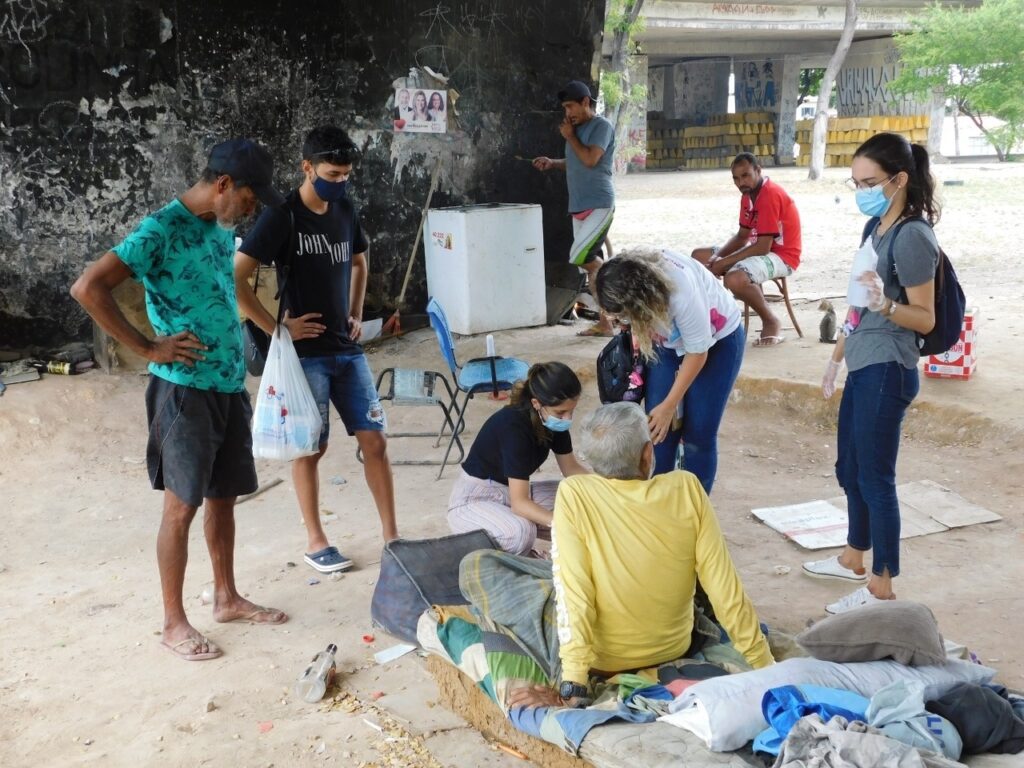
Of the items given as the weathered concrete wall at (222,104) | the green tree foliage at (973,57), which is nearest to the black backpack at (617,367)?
the weathered concrete wall at (222,104)

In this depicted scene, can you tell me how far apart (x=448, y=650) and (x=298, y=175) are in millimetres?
5729

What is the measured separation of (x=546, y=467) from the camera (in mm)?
6281

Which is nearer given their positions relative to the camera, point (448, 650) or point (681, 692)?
point (681, 692)

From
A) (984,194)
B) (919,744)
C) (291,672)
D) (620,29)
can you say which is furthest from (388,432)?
(984,194)

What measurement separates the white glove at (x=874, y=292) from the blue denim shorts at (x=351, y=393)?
6.67 feet

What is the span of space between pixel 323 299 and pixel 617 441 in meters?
1.85

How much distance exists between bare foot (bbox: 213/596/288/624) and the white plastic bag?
608mm

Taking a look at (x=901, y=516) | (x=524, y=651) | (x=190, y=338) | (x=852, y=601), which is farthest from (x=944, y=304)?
(x=190, y=338)

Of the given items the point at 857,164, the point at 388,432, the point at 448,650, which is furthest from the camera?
the point at 388,432

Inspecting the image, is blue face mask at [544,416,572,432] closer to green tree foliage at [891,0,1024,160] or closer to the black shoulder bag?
the black shoulder bag

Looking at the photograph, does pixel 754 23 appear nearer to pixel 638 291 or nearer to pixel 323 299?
pixel 323 299

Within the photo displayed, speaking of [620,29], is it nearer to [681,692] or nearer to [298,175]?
[298,175]

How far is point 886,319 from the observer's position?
370cm

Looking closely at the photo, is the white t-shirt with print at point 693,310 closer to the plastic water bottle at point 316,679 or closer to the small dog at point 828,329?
the plastic water bottle at point 316,679
